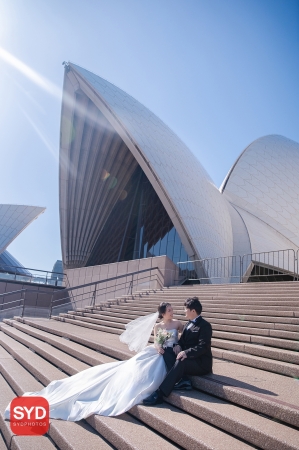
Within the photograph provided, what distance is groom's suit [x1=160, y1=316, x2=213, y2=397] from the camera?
3646mm

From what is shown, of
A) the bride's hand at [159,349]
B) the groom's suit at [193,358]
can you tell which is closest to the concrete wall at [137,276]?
the bride's hand at [159,349]

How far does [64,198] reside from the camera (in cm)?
2484

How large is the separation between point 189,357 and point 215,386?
36cm

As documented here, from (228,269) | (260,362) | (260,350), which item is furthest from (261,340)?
(228,269)

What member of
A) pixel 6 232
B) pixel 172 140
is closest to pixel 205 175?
pixel 172 140

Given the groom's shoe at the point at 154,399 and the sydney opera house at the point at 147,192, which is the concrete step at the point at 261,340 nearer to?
the groom's shoe at the point at 154,399

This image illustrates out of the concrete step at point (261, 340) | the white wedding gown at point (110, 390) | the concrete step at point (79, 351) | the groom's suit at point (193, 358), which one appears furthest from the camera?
the concrete step at point (79, 351)

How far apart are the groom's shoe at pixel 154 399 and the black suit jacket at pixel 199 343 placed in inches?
17.9

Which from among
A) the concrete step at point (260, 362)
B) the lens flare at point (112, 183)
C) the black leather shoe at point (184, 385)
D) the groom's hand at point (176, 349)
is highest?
the lens flare at point (112, 183)

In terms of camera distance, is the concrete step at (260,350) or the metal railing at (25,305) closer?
the concrete step at (260,350)

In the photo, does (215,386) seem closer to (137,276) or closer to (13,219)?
(137,276)

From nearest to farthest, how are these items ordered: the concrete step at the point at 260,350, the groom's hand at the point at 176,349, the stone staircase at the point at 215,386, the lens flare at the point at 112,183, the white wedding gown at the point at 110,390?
the stone staircase at the point at 215,386 → the white wedding gown at the point at 110,390 → the groom's hand at the point at 176,349 → the concrete step at the point at 260,350 → the lens flare at the point at 112,183

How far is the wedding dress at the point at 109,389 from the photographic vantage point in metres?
3.53

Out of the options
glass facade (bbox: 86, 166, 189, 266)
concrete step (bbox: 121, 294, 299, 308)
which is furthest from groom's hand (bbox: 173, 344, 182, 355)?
glass facade (bbox: 86, 166, 189, 266)
